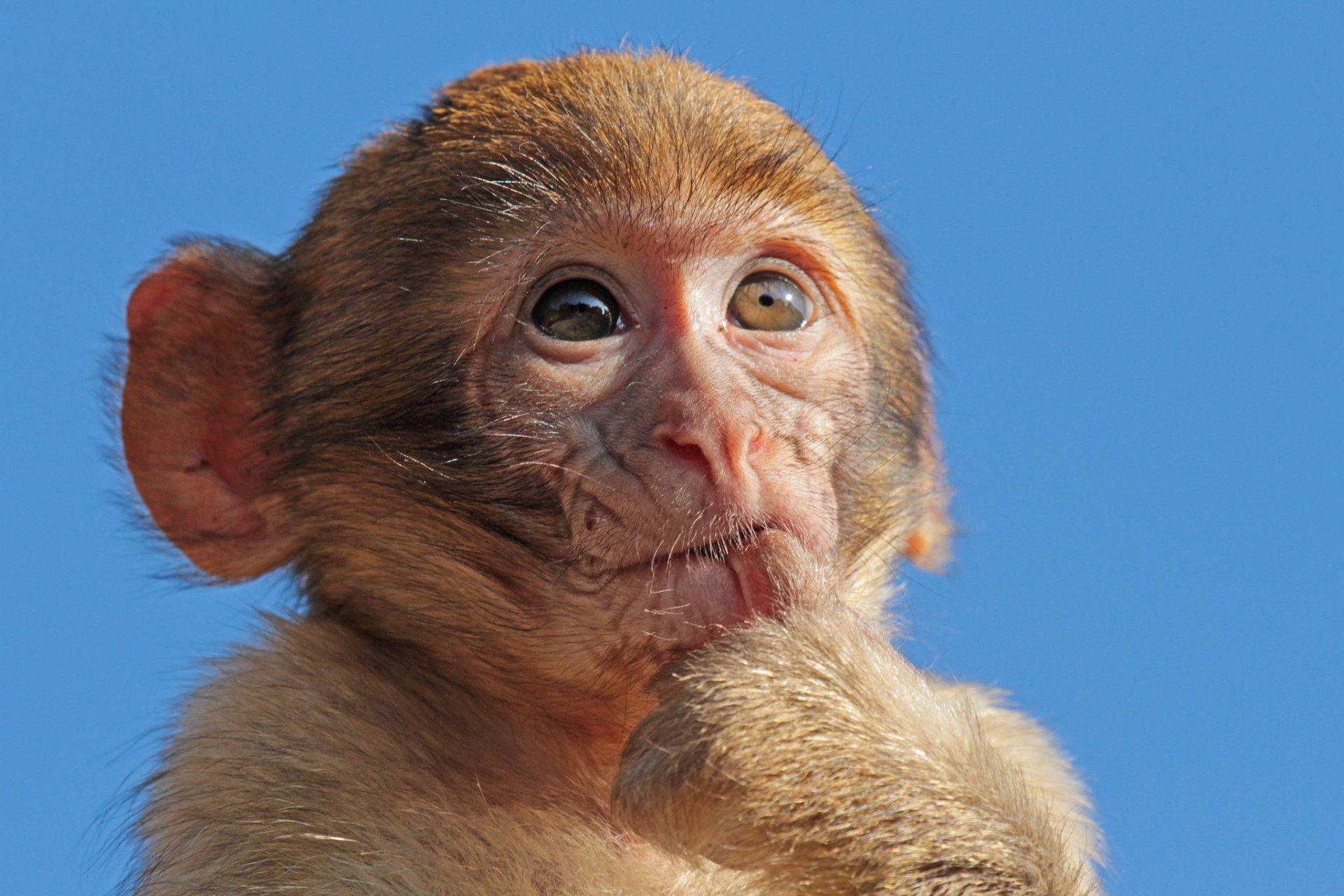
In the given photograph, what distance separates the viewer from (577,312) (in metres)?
3.60

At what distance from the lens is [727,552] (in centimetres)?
308

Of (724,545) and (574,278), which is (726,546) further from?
(574,278)

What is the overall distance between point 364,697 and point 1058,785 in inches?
93.4

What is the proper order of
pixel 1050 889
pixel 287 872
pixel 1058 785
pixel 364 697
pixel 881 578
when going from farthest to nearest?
pixel 1058 785, pixel 881 578, pixel 364 697, pixel 287 872, pixel 1050 889

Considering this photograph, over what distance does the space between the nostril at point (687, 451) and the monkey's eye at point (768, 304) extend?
2.26 feet

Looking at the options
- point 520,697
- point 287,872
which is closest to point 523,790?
point 520,697

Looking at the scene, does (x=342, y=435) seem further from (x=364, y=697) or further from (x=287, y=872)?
(x=287, y=872)

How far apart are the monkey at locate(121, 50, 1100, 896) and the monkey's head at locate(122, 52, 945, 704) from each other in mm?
10

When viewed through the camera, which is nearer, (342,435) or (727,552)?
(727,552)

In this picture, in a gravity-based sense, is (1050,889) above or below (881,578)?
below

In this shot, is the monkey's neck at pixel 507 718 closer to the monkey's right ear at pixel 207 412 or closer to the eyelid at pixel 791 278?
the monkey's right ear at pixel 207 412

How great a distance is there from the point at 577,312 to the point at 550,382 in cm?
25

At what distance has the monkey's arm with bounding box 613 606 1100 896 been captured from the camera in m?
2.73

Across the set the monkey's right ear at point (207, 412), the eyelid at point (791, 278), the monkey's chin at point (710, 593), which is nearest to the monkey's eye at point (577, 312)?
the eyelid at point (791, 278)
